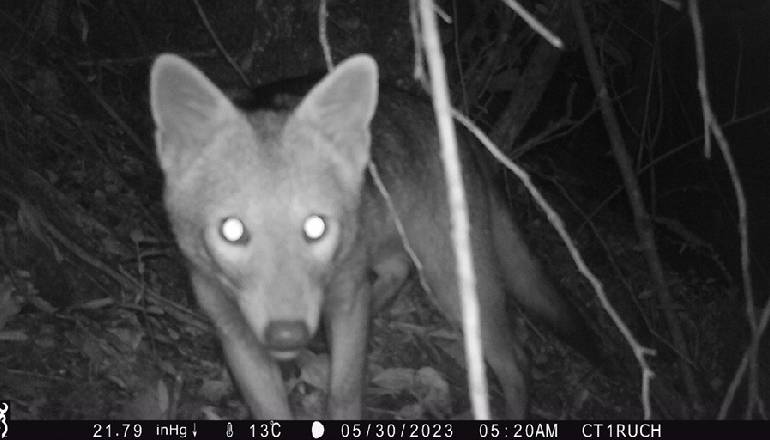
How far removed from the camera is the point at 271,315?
121 inches

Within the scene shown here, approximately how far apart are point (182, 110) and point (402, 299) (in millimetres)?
2444

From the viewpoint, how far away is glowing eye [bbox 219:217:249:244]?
3.23m

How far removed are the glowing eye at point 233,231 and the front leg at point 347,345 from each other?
2.32ft

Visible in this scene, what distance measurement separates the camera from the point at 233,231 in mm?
3250

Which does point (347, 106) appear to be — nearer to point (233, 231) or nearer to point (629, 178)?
point (233, 231)

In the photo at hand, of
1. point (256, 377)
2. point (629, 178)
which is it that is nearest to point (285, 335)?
point (256, 377)

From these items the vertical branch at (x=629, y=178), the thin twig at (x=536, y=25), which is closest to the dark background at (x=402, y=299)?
the vertical branch at (x=629, y=178)

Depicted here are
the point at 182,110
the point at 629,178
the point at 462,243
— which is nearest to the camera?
the point at 462,243

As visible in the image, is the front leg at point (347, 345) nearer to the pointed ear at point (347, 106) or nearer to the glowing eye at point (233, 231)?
the pointed ear at point (347, 106)

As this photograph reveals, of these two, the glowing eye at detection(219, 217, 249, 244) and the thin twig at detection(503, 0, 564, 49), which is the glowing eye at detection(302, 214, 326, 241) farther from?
the thin twig at detection(503, 0, 564, 49)

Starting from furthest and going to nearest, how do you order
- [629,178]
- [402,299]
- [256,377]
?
[402,299]
[629,178]
[256,377]

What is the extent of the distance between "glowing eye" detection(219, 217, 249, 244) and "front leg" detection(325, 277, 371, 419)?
2.32 ft

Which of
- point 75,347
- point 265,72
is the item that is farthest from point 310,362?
point 265,72

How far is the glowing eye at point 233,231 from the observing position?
3.23 metres
